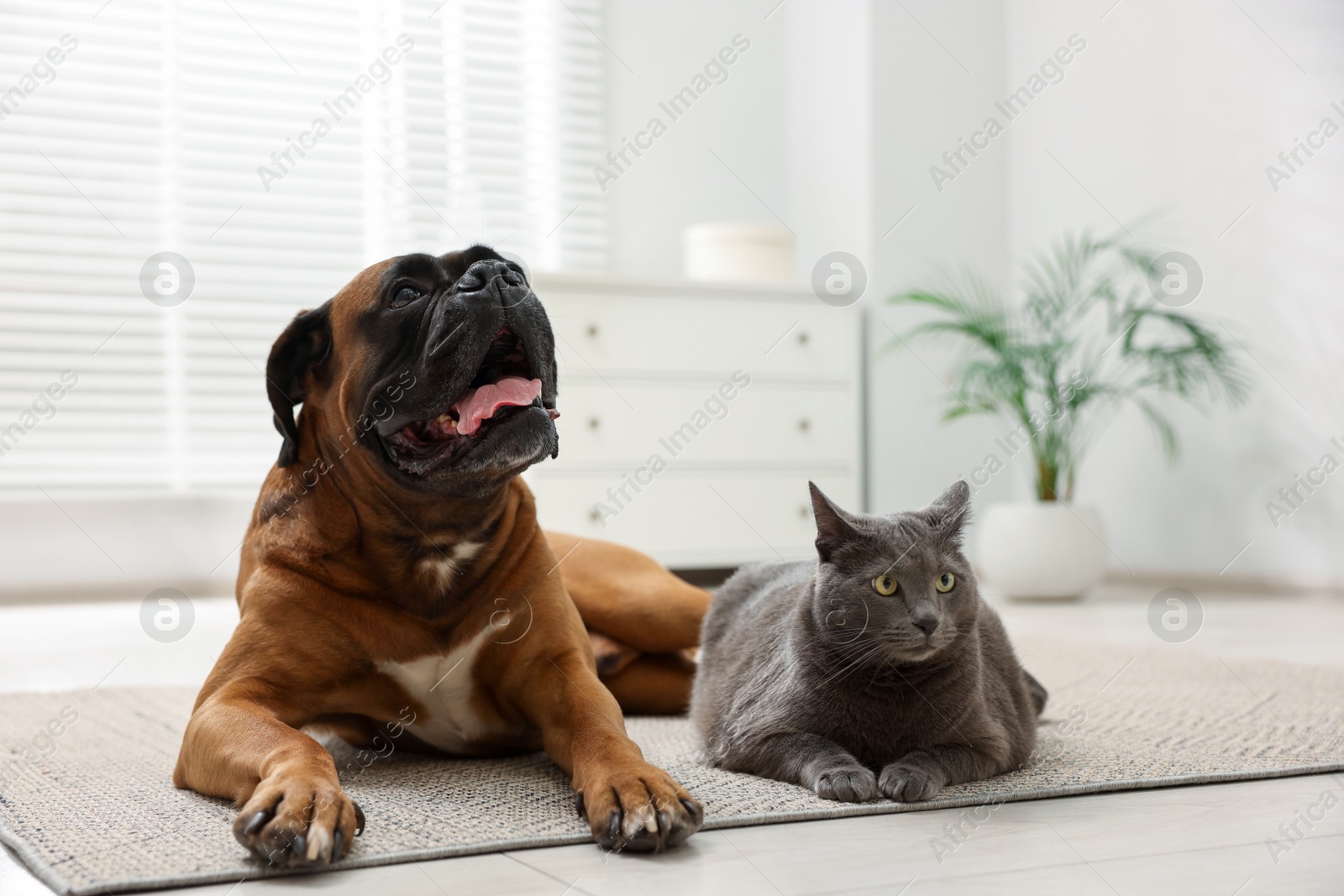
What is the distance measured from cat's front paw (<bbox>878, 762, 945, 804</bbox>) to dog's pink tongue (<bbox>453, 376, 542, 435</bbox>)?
68cm

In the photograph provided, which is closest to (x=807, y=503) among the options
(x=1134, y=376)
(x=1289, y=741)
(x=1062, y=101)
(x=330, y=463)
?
(x=1134, y=376)

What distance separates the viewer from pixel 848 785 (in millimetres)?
1404

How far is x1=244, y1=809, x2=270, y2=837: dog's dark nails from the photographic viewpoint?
1.15m

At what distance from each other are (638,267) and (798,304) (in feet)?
3.37

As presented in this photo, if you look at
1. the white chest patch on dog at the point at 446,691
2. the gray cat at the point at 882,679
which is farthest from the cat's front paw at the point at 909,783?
the white chest patch on dog at the point at 446,691

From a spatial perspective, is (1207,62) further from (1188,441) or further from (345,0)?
(345,0)

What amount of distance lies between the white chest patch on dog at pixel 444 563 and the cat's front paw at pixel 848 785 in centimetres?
59

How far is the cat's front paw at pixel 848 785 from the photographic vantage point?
4.60ft

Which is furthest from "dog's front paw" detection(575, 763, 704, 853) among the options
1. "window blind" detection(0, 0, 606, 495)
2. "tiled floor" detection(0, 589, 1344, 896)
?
"window blind" detection(0, 0, 606, 495)

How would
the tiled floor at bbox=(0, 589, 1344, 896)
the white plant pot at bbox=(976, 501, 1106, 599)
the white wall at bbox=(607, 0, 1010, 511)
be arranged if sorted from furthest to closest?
the white wall at bbox=(607, 0, 1010, 511)
the white plant pot at bbox=(976, 501, 1106, 599)
the tiled floor at bbox=(0, 589, 1344, 896)

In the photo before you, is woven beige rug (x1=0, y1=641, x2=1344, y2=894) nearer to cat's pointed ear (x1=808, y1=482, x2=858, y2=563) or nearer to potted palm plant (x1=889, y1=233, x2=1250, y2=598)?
cat's pointed ear (x1=808, y1=482, x2=858, y2=563)

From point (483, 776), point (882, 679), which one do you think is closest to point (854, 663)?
point (882, 679)

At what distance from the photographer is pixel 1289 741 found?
1.82 meters

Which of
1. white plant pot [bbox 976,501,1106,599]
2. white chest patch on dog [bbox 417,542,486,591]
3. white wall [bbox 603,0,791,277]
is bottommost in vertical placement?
white plant pot [bbox 976,501,1106,599]
